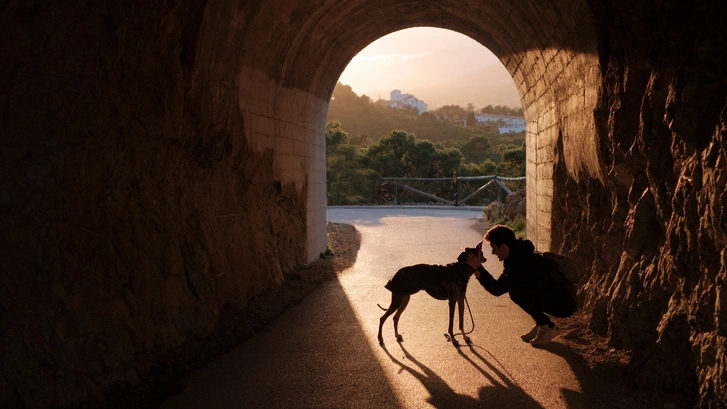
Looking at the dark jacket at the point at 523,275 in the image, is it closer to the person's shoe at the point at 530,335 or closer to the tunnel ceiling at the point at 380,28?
the person's shoe at the point at 530,335

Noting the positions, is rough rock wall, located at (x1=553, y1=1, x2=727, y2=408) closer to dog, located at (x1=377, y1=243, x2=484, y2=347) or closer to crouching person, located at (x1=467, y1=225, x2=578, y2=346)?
crouching person, located at (x1=467, y1=225, x2=578, y2=346)

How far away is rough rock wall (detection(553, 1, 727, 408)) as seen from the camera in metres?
3.44

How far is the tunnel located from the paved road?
1.76 feet

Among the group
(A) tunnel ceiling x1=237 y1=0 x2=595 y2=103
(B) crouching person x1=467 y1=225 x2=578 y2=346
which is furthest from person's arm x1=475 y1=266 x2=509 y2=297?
(A) tunnel ceiling x1=237 y1=0 x2=595 y2=103

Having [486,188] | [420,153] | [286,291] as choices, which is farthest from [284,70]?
[420,153]

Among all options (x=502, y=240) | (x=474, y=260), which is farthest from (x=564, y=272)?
(x=474, y=260)

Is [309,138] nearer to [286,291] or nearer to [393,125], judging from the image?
[286,291]

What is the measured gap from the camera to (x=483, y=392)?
14.8 feet

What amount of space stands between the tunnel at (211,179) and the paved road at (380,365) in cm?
54

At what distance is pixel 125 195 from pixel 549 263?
11.1 feet

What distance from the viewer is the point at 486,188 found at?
1038 inches

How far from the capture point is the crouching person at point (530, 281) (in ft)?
17.1

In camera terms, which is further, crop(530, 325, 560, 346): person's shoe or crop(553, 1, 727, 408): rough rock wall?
crop(530, 325, 560, 346): person's shoe

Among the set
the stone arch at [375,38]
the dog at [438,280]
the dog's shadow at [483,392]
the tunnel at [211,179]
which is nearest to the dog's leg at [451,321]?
the dog at [438,280]
